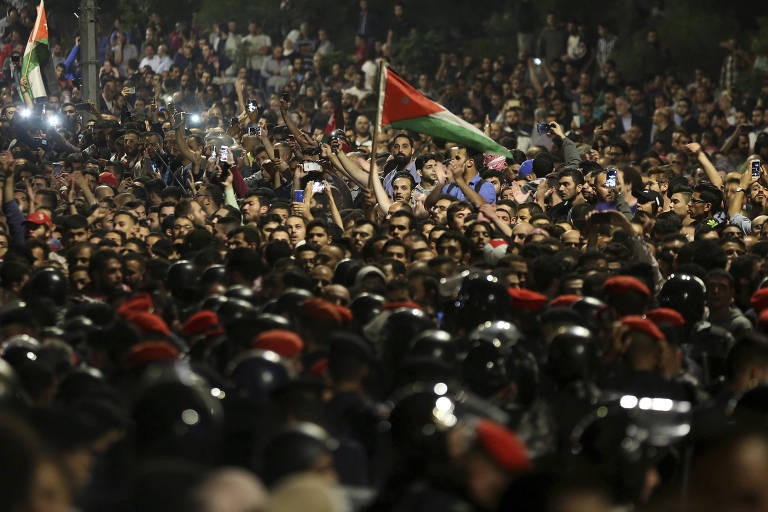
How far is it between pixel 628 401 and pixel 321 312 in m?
1.97

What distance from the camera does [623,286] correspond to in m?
7.86

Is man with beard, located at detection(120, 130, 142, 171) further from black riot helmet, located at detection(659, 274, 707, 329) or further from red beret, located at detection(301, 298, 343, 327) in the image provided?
red beret, located at detection(301, 298, 343, 327)

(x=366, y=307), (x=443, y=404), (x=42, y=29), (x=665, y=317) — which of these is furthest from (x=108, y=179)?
(x=443, y=404)

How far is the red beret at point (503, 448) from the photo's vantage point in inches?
165

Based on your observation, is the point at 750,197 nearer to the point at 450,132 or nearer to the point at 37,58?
the point at 450,132

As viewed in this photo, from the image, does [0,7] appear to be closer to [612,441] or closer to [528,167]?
[528,167]

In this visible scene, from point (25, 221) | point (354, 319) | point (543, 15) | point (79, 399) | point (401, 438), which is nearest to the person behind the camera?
point (401, 438)

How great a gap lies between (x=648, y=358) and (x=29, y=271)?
17.9 feet

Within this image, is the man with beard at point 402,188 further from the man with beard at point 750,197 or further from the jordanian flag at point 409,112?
the man with beard at point 750,197

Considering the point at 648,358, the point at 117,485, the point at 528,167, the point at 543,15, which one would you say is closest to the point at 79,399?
the point at 117,485

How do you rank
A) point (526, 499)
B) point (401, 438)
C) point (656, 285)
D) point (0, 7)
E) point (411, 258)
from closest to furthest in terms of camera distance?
point (526, 499), point (401, 438), point (656, 285), point (411, 258), point (0, 7)

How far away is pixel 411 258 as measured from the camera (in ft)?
35.0

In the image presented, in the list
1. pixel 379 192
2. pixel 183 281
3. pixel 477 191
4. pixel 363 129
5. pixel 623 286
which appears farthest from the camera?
pixel 363 129

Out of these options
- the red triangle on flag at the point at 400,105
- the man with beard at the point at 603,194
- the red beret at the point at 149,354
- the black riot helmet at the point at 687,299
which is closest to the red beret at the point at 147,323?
the red beret at the point at 149,354
